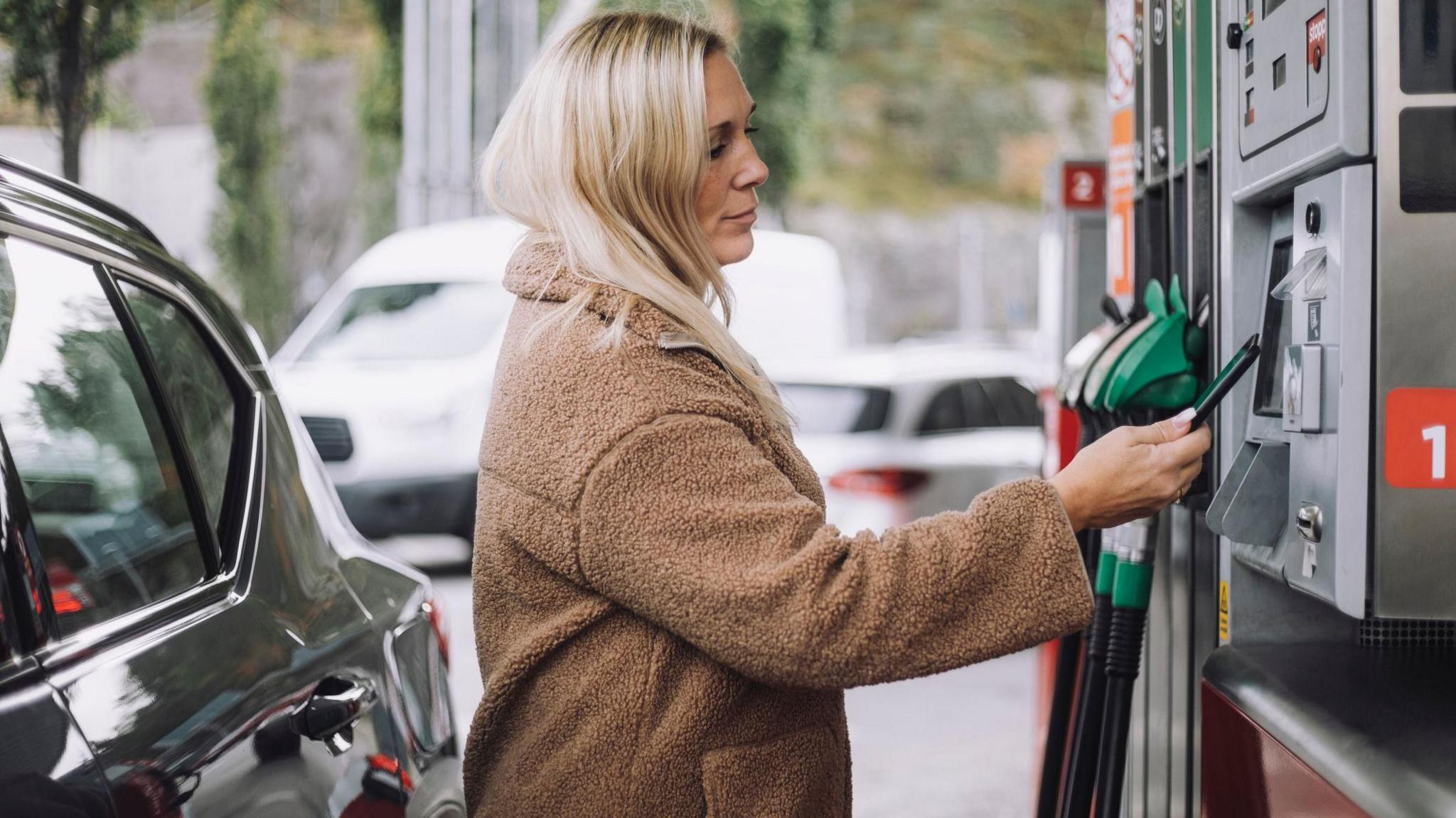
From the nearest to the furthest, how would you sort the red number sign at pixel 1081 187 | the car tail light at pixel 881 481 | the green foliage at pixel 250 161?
1. the red number sign at pixel 1081 187
2. the green foliage at pixel 250 161
3. the car tail light at pixel 881 481

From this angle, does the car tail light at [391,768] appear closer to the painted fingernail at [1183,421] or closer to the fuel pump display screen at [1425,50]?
the painted fingernail at [1183,421]

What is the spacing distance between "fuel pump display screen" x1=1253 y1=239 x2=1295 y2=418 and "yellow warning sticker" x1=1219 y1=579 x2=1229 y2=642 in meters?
0.27

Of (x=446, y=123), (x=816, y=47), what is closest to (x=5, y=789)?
(x=446, y=123)

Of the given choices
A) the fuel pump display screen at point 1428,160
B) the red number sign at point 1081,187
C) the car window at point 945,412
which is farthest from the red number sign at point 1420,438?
the car window at point 945,412

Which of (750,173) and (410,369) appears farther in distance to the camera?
(410,369)

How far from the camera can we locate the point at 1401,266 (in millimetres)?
1582

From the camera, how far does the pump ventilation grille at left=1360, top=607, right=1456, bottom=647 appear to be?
77.0 inches

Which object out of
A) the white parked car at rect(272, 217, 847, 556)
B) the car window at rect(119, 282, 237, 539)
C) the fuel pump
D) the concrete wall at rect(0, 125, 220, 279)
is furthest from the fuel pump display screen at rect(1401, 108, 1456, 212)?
Answer: the white parked car at rect(272, 217, 847, 556)

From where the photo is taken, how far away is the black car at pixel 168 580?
149cm

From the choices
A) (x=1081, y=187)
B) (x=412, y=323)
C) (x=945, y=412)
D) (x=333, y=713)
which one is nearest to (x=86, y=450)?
→ (x=333, y=713)

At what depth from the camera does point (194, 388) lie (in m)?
2.07

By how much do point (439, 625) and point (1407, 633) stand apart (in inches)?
56.2

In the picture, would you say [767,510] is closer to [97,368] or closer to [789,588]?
[789,588]

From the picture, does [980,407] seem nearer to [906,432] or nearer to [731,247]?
[906,432]
